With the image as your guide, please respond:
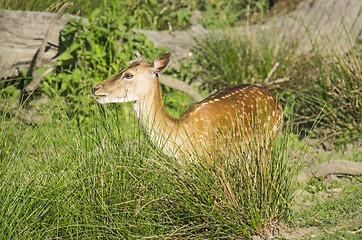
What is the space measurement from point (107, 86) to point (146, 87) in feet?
1.15

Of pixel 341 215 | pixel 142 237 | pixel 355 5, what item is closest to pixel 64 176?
pixel 142 237

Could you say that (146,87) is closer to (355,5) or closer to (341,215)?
(341,215)

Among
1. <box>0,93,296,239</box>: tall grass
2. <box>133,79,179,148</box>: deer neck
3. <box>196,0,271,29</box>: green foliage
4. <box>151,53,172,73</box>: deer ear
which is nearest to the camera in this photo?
<box>0,93,296,239</box>: tall grass

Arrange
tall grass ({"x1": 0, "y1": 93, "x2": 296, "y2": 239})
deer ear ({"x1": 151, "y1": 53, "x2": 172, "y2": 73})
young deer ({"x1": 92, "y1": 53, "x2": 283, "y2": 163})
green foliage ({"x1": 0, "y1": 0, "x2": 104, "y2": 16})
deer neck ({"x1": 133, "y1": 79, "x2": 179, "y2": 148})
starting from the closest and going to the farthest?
tall grass ({"x1": 0, "y1": 93, "x2": 296, "y2": 239}), deer neck ({"x1": 133, "y1": 79, "x2": 179, "y2": 148}), young deer ({"x1": 92, "y1": 53, "x2": 283, "y2": 163}), deer ear ({"x1": 151, "y1": 53, "x2": 172, "y2": 73}), green foliage ({"x1": 0, "y1": 0, "x2": 104, "y2": 16})

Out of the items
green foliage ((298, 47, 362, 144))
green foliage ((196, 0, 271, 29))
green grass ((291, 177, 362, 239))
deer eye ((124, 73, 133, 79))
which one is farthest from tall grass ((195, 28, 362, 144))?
deer eye ((124, 73, 133, 79))

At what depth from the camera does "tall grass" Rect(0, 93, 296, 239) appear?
341 centimetres

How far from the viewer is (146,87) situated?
14.9 feet

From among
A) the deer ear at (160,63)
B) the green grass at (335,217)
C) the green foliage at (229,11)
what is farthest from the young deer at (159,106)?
the green foliage at (229,11)

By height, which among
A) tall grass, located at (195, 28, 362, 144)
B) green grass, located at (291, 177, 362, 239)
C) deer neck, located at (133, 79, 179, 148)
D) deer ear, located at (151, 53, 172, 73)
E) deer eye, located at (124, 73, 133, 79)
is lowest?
tall grass, located at (195, 28, 362, 144)

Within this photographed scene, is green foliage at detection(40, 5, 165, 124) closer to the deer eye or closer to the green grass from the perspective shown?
the deer eye

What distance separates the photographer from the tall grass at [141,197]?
11.2ft

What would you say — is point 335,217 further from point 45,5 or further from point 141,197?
point 45,5

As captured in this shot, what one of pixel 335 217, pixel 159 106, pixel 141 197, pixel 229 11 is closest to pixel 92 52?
pixel 159 106

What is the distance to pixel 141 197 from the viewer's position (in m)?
3.59
